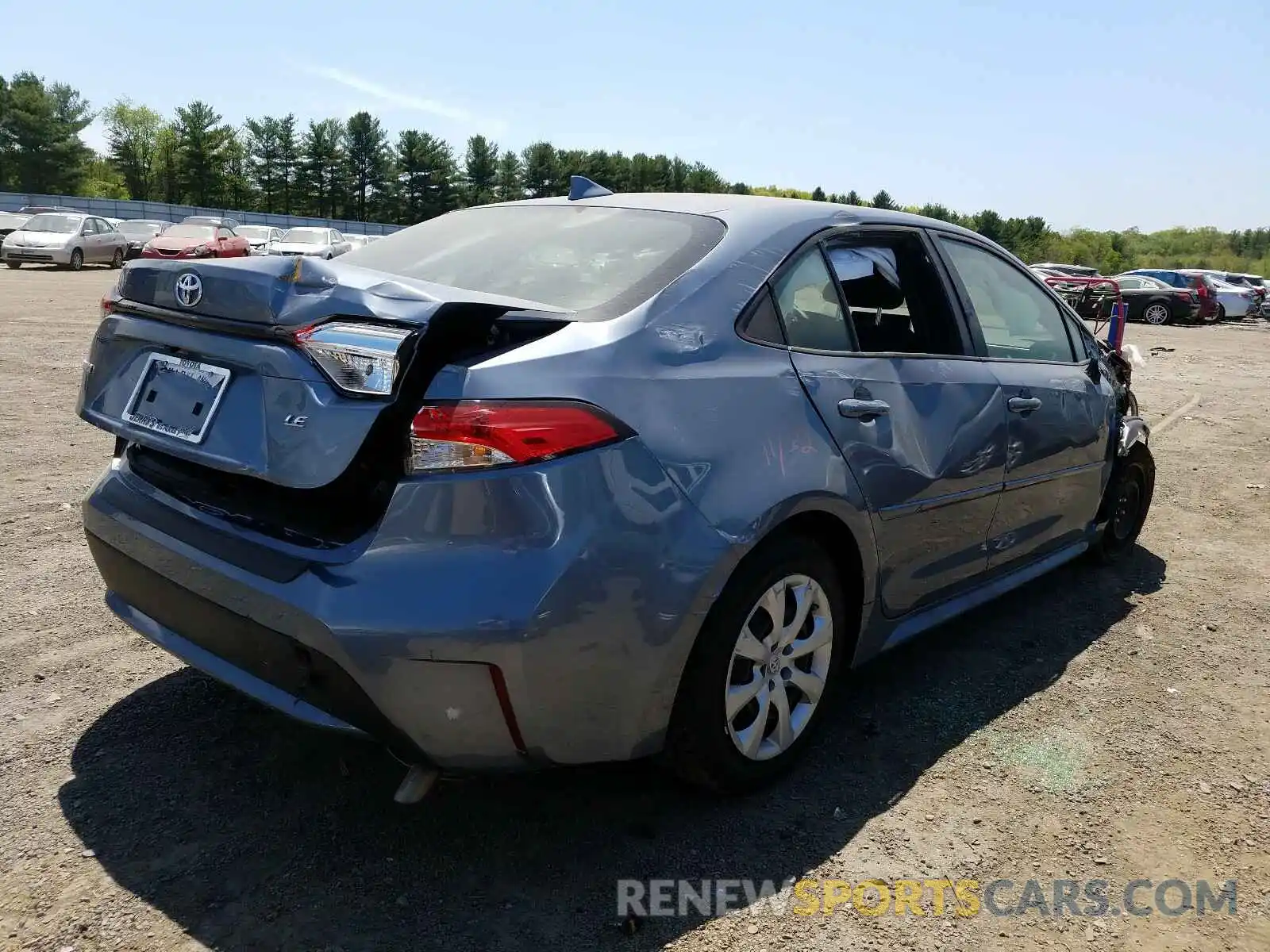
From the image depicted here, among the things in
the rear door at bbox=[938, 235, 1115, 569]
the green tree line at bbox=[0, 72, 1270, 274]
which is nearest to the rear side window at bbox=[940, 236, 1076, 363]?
the rear door at bbox=[938, 235, 1115, 569]

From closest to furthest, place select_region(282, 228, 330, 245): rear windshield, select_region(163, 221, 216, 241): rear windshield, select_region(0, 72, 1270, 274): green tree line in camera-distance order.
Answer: select_region(163, 221, 216, 241): rear windshield
select_region(282, 228, 330, 245): rear windshield
select_region(0, 72, 1270, 274): green tree line

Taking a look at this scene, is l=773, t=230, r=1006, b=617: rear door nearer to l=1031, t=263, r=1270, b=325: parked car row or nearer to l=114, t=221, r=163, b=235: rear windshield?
l=1031, t=263, r=1270, b=325: parked car row

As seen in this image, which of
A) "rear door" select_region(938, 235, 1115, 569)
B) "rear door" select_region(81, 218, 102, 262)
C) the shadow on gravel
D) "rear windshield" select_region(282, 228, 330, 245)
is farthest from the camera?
"rear windshield" select_region(282, 228, 330, 245)

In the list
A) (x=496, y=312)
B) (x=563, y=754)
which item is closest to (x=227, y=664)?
(x=563, y=754)

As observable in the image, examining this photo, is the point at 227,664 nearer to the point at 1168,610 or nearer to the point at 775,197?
the point at 775,197

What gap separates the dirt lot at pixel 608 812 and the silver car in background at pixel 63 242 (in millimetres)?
24546

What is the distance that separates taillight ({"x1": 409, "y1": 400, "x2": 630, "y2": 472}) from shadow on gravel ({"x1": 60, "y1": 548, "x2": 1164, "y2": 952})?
1.00m

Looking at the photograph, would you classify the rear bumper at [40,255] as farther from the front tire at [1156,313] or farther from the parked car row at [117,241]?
the front tire at [1156,313]

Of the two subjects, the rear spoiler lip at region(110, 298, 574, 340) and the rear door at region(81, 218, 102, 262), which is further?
the rear door at region(81, 218, 102, 262)

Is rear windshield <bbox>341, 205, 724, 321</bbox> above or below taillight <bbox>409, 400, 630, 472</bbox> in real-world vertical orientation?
above

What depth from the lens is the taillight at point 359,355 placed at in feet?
6.78

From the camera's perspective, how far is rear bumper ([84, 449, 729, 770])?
202 centimetres

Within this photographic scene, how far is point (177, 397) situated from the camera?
7.86 feet

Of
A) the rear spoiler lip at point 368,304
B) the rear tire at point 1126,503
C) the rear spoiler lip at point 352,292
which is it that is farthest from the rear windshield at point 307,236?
the rear spoiler lip at point 368,304
